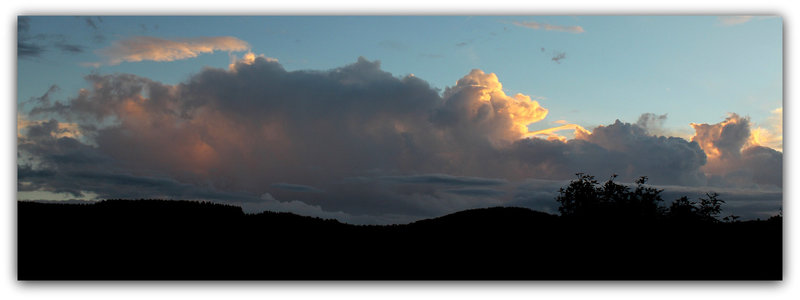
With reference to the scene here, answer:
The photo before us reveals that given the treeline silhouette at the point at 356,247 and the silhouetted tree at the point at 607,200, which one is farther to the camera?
the silhouetted tree at the point at 607,200

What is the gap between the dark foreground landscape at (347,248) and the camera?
16.5m

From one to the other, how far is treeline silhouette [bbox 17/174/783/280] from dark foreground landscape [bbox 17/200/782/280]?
4 cm

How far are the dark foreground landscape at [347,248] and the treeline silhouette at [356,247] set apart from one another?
4cm

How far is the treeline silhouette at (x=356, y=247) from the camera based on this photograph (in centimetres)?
1650

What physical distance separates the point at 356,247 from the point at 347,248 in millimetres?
350

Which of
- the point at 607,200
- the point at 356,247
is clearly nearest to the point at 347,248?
the point at 356,247

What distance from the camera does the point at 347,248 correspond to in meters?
19.3

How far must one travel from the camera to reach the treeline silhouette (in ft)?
54.1

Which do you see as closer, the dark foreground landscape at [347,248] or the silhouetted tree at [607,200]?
the dark foreground landscape at [347,248]

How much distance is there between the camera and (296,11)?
1827cm

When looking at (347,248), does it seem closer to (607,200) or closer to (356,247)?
(356,247)

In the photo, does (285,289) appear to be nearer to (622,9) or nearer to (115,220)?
(115,220)

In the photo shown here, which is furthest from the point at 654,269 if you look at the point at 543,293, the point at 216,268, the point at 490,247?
the point at 216,268

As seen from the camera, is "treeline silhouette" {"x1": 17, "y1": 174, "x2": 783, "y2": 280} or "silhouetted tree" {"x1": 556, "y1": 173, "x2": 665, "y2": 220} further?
"silhouetted tree" {"x1": 556, "y1": 173, "x2": 665, "y2": 220}
